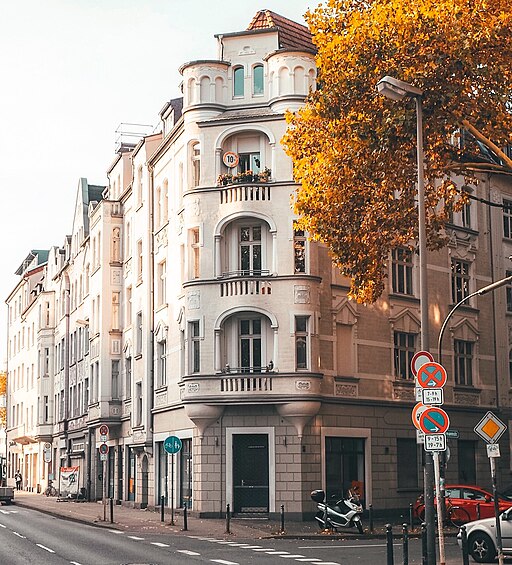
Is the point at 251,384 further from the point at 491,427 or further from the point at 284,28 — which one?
the point at 491,427

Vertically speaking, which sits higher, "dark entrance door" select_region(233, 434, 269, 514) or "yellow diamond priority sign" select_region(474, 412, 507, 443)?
"yellow diamond priority sign" select_region(474, 412, 507, 443)

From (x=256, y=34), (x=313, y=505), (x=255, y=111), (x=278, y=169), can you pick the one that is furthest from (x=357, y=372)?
(x=256, y=34)

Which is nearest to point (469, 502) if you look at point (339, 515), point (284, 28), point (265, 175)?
point (339, 515)

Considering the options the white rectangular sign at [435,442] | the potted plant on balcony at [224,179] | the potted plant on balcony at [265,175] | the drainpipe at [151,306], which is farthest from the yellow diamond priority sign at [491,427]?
the drainpipe at [151,306]

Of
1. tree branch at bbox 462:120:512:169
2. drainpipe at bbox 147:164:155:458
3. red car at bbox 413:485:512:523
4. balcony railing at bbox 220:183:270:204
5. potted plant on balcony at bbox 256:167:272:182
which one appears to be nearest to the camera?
tree branch at bbox 462:120:512:169

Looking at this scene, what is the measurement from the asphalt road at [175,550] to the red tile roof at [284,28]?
61.4 ft

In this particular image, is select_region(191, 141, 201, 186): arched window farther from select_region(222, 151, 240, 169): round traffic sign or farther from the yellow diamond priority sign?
the yellow diamond priority sign

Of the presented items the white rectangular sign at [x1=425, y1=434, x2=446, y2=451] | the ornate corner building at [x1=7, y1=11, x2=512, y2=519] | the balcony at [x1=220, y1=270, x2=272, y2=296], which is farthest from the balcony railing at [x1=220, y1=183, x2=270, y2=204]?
the white rectangular sign at [x1=425, y1=434, x2=446, y2=451]

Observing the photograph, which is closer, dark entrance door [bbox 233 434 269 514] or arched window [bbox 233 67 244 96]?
dark entrance door [bbox 233 434 269 514]

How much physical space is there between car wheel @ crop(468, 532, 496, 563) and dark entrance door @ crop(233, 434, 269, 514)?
13.4 meters

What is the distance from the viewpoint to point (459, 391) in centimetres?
4156

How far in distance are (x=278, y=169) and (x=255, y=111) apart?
251 centimetres

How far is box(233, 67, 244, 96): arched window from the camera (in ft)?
122

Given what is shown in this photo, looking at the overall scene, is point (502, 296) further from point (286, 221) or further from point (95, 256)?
point (95, 256)
